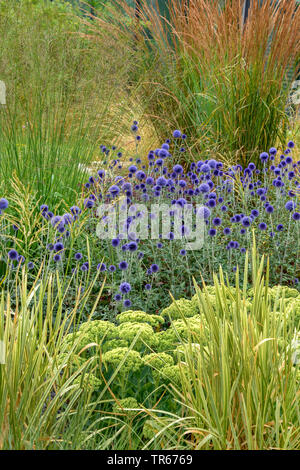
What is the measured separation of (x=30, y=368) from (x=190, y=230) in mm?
1729

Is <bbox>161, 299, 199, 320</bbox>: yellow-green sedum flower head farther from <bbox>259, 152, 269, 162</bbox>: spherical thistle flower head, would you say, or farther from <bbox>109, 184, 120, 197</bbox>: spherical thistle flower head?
<bbox>259, 152, 269, 162</bbox>: spherical thistle flower head

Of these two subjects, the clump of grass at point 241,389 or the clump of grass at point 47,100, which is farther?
the clump of grass at point 47,100

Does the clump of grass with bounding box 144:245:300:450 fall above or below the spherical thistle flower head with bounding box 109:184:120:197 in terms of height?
below

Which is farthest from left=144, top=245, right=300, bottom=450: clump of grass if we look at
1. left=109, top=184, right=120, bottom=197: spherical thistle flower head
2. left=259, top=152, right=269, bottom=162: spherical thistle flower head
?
left=259, top=152, right=269, bottom=162: spherical thistle flower head

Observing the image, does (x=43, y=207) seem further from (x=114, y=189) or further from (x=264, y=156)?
(x=264, y=156)

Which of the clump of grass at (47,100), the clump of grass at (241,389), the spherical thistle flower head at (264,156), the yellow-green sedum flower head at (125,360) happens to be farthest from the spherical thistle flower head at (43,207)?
the spherical thistle flower head at (264,156)

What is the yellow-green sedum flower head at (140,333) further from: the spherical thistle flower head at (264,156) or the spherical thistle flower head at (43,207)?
the spherical thistle flower head at (264,156)

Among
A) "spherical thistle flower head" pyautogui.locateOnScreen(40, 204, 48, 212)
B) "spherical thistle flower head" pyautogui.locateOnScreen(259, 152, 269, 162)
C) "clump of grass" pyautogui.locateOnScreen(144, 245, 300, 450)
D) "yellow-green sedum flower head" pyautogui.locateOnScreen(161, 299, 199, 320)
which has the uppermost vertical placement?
"spherical thistle flower head" pyautogui.locateOnScreen(259, 152, 269, 162)

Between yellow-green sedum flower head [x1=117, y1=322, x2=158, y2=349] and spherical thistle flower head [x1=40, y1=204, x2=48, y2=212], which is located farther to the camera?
spherical thistle flower head [x1=40, y1=204, x2=48, y2=212]

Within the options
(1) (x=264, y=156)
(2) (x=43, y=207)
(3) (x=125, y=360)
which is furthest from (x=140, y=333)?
(1) (x=264, y=156)

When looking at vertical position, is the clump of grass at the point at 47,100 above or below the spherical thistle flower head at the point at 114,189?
above

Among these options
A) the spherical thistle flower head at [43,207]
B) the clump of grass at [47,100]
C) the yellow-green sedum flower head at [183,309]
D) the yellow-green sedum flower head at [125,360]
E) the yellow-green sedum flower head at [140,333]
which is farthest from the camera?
the clump of grass at [47,100]
